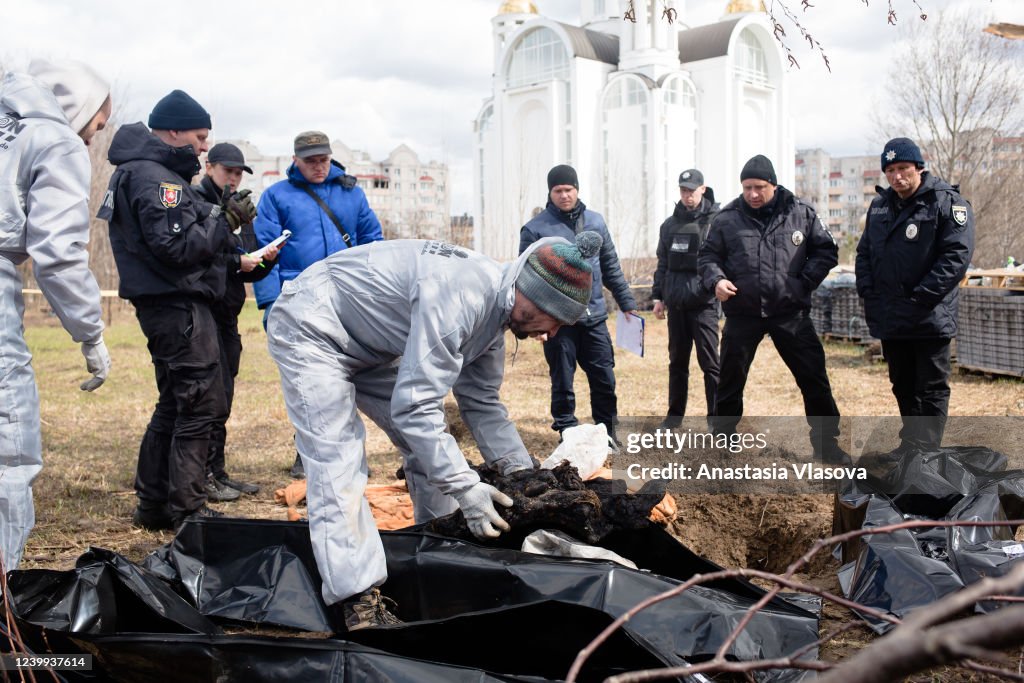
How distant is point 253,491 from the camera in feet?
16.0

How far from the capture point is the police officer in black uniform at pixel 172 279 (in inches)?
152

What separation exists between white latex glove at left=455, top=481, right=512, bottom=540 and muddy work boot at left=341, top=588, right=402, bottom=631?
0.37 metres

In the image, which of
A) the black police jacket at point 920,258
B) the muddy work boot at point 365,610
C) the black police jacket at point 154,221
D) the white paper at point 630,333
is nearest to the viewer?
the muddy work boot at point 365,610

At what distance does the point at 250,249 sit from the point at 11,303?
95.5 inches

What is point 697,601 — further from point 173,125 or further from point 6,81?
point 173,125

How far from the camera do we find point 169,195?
152 inches

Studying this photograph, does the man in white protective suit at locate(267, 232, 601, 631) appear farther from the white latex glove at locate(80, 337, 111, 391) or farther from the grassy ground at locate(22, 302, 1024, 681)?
the grassy ground at locate(22, 302, 1024, 681)

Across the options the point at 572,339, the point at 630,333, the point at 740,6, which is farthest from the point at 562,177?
the point at 740,6

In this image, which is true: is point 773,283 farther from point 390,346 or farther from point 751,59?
point 751,59

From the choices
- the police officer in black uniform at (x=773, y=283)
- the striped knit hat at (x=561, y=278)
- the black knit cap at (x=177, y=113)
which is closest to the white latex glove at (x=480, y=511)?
the striped knit hat at (x=561, y=278)

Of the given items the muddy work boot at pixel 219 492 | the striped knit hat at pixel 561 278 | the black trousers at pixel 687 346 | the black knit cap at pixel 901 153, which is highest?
the black knit cap at pixel 901 153

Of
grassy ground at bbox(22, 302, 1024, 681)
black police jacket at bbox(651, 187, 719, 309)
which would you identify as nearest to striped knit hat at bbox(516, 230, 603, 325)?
grassy ground at bbox(22, 302, 1024, 681)

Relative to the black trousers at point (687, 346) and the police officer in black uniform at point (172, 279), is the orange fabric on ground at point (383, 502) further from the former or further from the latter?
the black trousers at point (687, 346)

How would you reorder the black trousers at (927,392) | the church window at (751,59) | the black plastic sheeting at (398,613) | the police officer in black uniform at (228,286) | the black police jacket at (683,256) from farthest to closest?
the church window at (751,59) → the black police jacket at (683,256) → the police officer in black uniform at (228,286) → the black trousers at (927,392) → the black plastic sheeting at (398,613)
